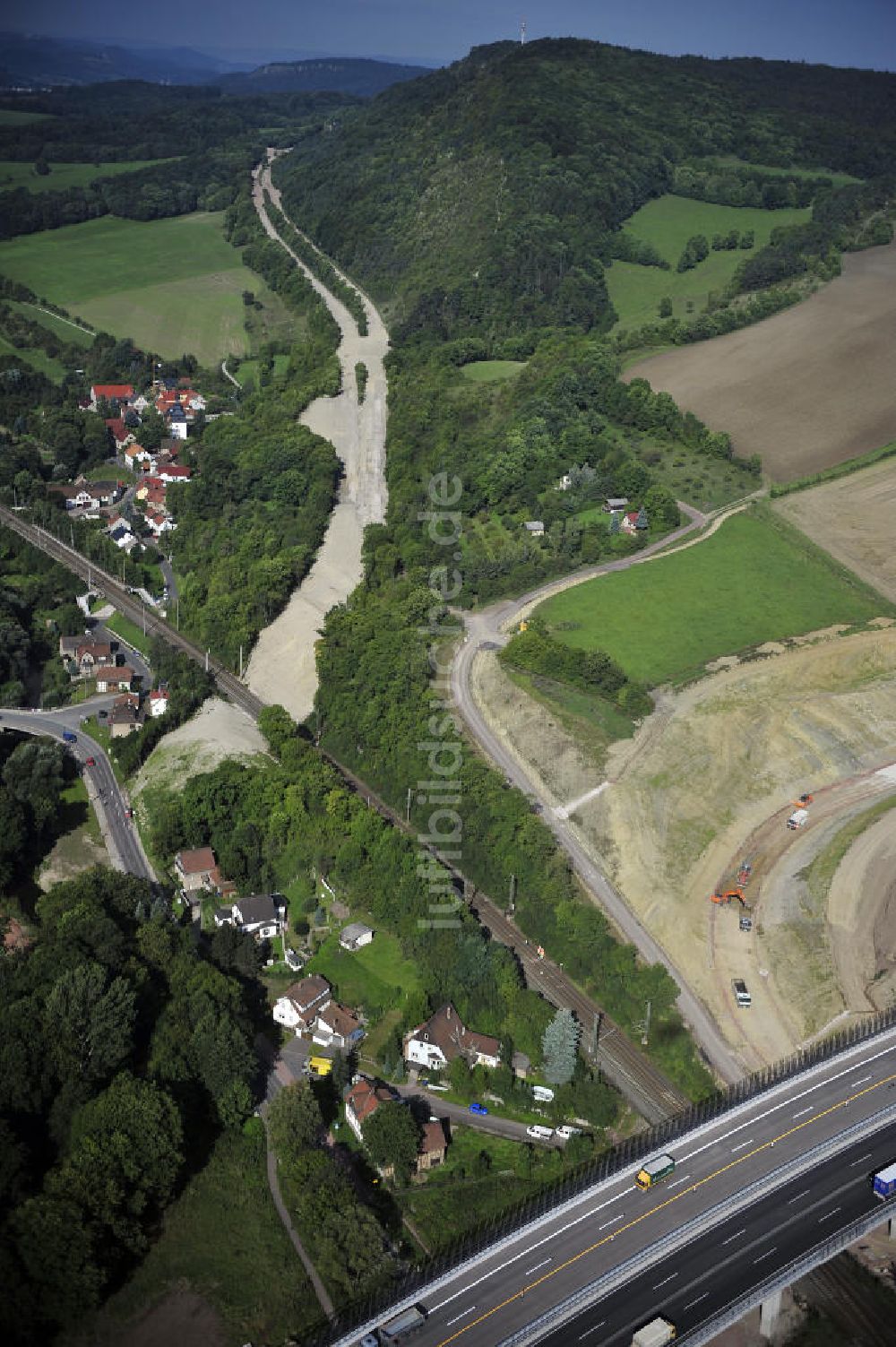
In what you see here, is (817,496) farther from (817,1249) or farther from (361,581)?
(817,1249)

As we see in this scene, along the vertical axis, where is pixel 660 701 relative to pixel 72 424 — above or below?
below

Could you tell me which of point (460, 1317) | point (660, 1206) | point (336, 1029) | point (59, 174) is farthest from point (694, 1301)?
point (59, 174)

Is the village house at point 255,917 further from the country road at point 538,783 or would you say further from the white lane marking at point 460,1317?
the white lane marking at point 460,1317

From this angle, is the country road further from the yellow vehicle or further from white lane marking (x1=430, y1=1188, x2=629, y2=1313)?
white lane marking (x1=430, y1=1188, x2=629, y2=1313)

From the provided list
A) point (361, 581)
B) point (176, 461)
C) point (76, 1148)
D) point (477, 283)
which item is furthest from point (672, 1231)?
point (477, 283)

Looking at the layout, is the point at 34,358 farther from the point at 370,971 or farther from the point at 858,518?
the point at 370,971

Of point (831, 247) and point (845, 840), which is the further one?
point (831, 247)

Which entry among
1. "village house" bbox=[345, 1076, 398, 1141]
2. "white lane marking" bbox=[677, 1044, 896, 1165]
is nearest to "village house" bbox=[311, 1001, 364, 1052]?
"village house" bbox=[345, 1076, 398, 1141]
